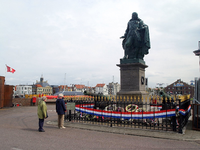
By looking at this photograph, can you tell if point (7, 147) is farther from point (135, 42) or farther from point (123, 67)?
point (135, 42)

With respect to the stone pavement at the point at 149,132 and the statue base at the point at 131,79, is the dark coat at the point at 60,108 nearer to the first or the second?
the stone pavement at the point at 149,132

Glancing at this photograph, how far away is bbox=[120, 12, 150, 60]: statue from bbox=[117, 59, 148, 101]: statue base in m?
1.00

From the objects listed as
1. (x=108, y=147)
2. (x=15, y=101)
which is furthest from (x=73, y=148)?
(x=15, y=101)

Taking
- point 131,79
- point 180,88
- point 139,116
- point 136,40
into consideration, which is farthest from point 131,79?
point 180,88

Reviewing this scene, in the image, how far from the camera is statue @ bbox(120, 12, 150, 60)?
14469 mm

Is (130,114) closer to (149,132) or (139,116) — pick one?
(139,116)

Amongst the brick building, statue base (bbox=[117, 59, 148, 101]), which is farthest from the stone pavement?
the brick building

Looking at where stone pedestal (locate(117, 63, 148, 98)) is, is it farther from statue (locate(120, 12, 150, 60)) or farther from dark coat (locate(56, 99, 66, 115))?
dark coat (locate(56, 99, 66, 115))

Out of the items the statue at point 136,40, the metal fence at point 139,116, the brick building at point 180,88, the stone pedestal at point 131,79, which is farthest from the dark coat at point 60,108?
the brick building at point 180,88

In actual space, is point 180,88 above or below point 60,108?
above

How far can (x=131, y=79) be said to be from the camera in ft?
45.2

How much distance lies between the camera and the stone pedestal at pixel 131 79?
13555 mm

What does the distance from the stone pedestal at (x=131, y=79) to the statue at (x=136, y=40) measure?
1004 millimetres

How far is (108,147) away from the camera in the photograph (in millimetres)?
6699
